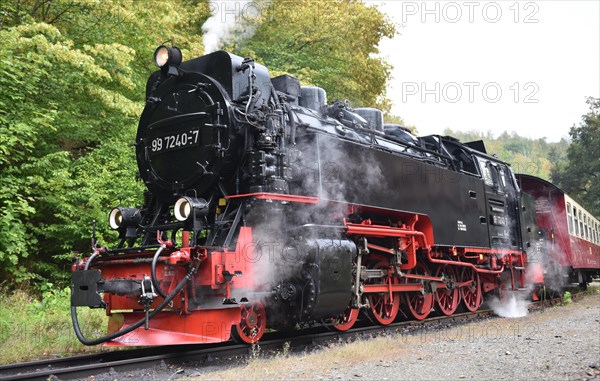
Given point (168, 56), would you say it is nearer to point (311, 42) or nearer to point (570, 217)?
point (311, 42)

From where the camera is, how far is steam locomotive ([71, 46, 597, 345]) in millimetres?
5484

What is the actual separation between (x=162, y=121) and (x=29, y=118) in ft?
11.7

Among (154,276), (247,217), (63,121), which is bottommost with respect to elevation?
(154,276)

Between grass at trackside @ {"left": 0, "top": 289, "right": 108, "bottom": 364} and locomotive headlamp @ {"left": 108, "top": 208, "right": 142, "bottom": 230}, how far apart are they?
5.26 feet

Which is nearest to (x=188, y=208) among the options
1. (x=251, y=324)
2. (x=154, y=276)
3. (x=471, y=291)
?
(x=154, y=276)

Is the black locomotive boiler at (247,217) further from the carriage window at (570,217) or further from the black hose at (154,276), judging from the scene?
the carriage window at (570,217)

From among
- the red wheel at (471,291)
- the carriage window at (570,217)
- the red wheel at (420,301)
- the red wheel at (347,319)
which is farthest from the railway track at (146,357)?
the carriage window at (570,217)

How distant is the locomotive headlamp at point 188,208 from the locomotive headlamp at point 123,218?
3.76 feet

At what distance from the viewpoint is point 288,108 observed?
21.7ft

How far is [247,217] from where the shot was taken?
229 inches

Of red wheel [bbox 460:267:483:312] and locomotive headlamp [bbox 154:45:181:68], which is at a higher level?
locomotive headlamp [bbox 154:45:181:68]

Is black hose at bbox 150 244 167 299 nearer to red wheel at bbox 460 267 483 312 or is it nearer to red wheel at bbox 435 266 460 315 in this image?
red wheel at bbox 435 266 460 315

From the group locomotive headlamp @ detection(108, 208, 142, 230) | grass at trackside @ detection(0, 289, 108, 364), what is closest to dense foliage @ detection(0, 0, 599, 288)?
grass at trackside @ detection(0, 289, 108, 364)

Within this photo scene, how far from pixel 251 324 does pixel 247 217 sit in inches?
48.8
